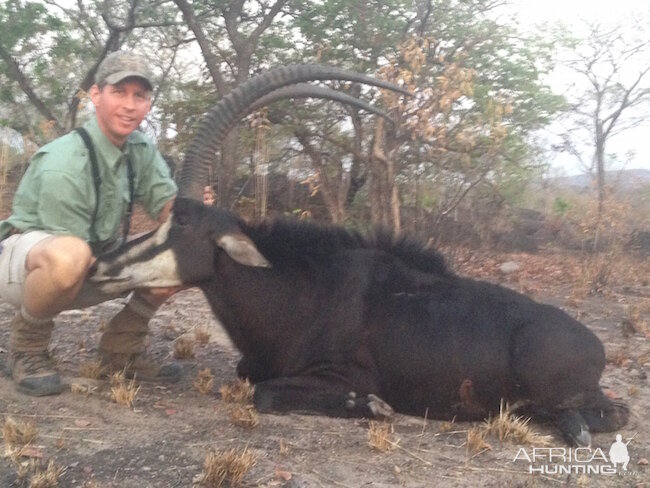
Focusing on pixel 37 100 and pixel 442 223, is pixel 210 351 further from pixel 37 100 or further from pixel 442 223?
pixel 37 100

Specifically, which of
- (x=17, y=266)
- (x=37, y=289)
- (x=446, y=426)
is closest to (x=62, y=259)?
(x=37, y=289)

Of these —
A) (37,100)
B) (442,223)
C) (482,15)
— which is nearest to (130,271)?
(442,223)

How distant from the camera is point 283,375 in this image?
13.6 ft

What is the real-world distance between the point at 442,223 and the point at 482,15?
3859mm

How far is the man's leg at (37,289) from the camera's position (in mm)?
3783

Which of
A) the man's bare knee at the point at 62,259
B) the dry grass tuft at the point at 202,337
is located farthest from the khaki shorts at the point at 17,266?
the dry grass tuft at the point at 202,337

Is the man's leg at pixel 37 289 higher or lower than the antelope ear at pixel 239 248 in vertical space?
lower

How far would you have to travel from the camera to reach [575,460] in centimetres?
362

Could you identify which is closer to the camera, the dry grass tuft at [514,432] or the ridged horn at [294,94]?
the dry grass tuft at [514,432]

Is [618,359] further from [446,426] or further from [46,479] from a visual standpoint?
[46,479]

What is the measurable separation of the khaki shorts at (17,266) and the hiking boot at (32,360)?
6.2 inches

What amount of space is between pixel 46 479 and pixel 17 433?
54 centimetres

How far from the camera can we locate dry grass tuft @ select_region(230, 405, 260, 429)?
144 inches

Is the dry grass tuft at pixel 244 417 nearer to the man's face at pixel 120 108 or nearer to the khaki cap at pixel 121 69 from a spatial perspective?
the man's face at pixel 120 108
